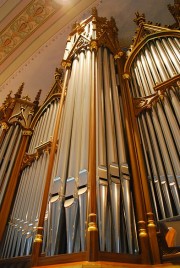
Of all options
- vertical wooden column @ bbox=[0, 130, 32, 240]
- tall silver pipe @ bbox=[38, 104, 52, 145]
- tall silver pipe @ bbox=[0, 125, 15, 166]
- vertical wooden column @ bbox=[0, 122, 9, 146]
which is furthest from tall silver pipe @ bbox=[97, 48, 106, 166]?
vertical wooden column @ bbox=[0, 122, 9, 146]

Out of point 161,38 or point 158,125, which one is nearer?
point 158,125

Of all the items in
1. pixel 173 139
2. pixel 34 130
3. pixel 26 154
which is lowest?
pixel 173 139

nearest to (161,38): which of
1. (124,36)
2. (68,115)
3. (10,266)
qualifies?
(124,36)

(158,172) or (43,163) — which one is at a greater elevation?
(43,163)

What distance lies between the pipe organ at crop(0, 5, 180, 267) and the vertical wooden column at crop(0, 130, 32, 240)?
0.01 metres

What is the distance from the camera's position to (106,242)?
1.51 metres

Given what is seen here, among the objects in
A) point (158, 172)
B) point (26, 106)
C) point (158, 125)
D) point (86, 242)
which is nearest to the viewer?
point (86, 242)

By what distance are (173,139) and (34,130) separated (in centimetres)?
242

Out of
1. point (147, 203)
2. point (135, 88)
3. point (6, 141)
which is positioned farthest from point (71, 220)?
point (6, 141)

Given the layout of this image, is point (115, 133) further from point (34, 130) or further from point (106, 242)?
point (34, 130)

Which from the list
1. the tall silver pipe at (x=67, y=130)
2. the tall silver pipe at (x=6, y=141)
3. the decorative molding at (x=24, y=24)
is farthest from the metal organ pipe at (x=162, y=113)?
the decorative molding at (x=24, y=24)

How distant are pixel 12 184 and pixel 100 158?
170cm

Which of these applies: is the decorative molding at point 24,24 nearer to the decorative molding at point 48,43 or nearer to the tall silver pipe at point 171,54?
the decorative molding at point 48,43

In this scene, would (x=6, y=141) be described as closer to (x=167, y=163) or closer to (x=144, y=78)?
(x=144, y=78)
